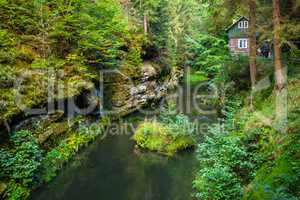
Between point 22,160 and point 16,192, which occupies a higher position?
point 22,160

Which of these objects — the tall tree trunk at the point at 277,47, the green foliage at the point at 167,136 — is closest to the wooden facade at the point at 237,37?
the green foliage at the point at 167,136

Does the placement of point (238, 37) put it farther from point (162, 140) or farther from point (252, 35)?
point (162, 140)

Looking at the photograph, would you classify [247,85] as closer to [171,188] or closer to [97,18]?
[171,188]

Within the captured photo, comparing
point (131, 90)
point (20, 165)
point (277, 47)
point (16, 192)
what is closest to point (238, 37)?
point (131, 90)

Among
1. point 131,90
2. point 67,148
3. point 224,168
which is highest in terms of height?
point 131,90

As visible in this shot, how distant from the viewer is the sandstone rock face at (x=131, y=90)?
2525 cm

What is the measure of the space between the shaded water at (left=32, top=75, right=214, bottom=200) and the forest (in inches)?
2.1

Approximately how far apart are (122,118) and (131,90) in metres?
3.13

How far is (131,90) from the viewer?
27.0 m

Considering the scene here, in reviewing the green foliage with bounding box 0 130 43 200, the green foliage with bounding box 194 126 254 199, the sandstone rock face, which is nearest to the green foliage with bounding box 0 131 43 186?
the green foliage with bounding box 0 130 43 200

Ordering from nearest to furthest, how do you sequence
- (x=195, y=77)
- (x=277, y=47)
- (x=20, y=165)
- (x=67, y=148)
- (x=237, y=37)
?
(x=20, y=165)
(x=277, y=47)
(x=67, y=148)
(x=237, y=37)
(x=195, y=77)

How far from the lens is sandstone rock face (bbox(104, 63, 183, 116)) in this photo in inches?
994

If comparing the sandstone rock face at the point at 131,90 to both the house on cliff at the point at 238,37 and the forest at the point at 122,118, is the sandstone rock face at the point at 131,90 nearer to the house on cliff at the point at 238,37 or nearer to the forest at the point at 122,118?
the forest at the point at 122,118

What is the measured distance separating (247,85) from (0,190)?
49.9 ft
